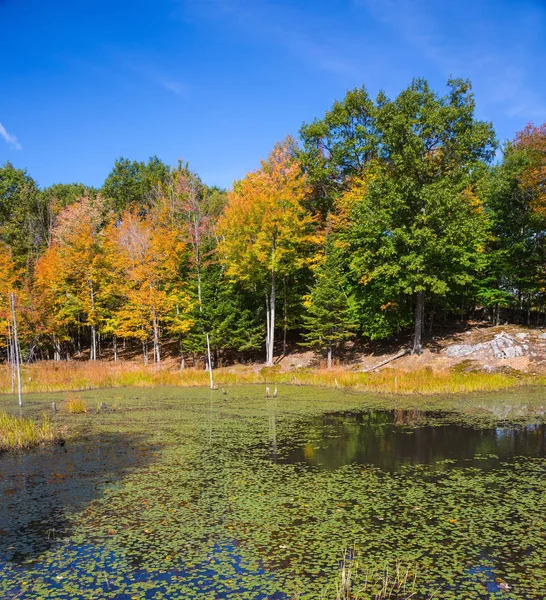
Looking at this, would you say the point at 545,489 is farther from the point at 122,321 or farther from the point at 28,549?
the point at 122,321

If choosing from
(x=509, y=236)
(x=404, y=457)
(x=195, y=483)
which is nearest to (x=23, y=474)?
(x=195, y=483)

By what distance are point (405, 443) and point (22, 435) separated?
8261mm

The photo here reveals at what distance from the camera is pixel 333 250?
27.0 m

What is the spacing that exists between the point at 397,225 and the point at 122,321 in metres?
17.9

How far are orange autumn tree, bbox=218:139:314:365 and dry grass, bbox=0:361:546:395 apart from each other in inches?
152

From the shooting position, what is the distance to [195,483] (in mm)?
8125

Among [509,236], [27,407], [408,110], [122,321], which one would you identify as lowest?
[27,407]

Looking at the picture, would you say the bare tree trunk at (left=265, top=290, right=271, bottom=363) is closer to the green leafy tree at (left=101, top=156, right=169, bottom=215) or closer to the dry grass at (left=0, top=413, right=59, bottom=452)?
the dry grass at (left=0, top=413, right=59, bottom=452)

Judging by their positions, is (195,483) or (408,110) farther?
(408,110)

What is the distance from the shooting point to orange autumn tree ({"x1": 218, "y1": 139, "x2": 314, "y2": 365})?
2647cm

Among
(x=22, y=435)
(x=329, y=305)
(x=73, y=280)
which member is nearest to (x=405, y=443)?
(x=22, y=435)

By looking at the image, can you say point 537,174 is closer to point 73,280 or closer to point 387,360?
point 387,360

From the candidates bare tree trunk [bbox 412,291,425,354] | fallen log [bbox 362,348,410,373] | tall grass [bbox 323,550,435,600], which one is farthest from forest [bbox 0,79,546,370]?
tall grass [bbox 323,550,435,600]

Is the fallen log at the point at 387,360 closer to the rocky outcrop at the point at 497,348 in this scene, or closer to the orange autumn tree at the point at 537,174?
the rocky outcrop at the point at 497,348
